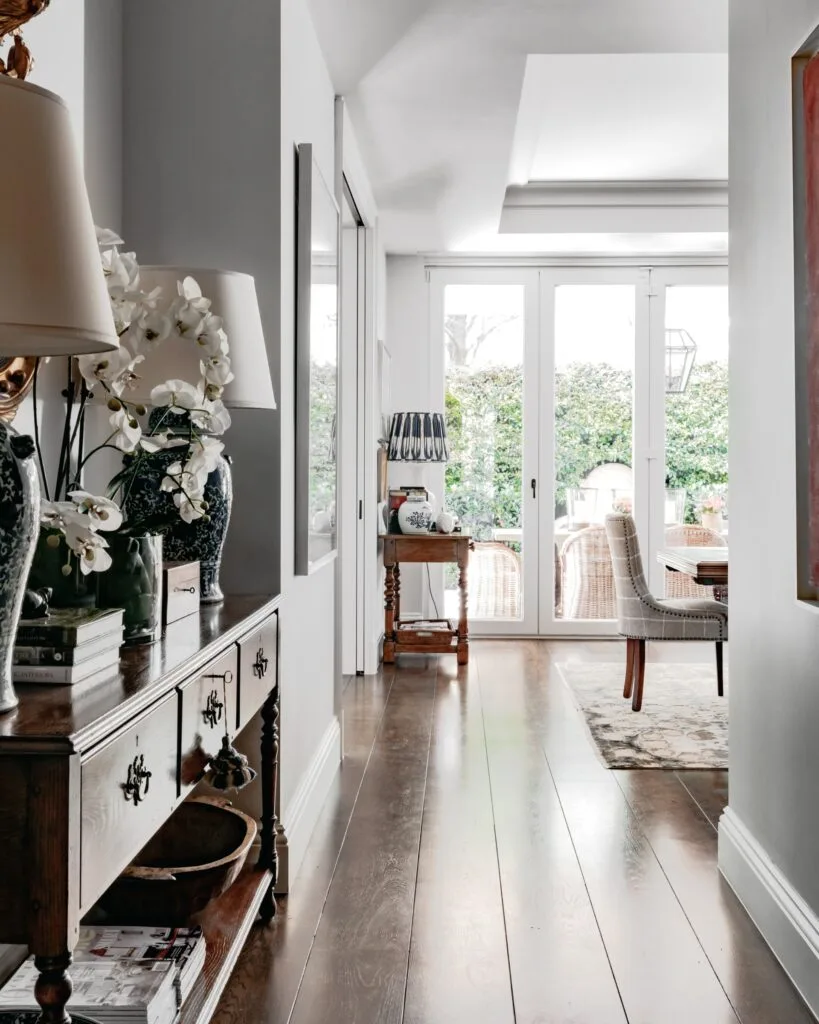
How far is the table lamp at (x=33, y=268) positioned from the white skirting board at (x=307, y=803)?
1.58m

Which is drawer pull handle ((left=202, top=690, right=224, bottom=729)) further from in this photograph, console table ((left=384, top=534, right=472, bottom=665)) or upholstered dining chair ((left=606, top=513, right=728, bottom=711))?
console table ((left=384, top=534, right=472, bottom=665))

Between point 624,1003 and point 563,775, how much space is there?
159 cm

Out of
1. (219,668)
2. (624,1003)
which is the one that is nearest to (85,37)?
(219,668)

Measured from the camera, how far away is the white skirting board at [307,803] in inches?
102

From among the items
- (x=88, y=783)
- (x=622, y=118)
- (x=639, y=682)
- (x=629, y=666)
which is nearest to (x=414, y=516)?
(x=629, y=666)

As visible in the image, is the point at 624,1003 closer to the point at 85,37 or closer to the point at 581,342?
the point at 85,37

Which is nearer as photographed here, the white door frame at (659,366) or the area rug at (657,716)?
the area rug at (657,716)

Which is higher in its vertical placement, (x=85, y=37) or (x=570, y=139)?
(x=570, y=139)

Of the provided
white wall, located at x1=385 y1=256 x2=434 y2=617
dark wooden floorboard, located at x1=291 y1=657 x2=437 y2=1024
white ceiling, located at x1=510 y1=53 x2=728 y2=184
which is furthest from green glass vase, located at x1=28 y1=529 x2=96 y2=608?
white wall, located at x1=385 y1=256 x2=434 y2=617

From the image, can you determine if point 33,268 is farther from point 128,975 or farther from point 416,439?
point 416,439

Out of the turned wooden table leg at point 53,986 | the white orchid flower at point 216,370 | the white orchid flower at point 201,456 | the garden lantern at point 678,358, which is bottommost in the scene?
the turned wooden table leg at point 53,986

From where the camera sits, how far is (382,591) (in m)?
6.37

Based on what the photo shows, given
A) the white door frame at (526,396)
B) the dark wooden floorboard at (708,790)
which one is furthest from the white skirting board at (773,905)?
the white door frame at (526,396)

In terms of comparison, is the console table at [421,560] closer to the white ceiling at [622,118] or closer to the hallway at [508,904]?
the hallway at [508,904]
